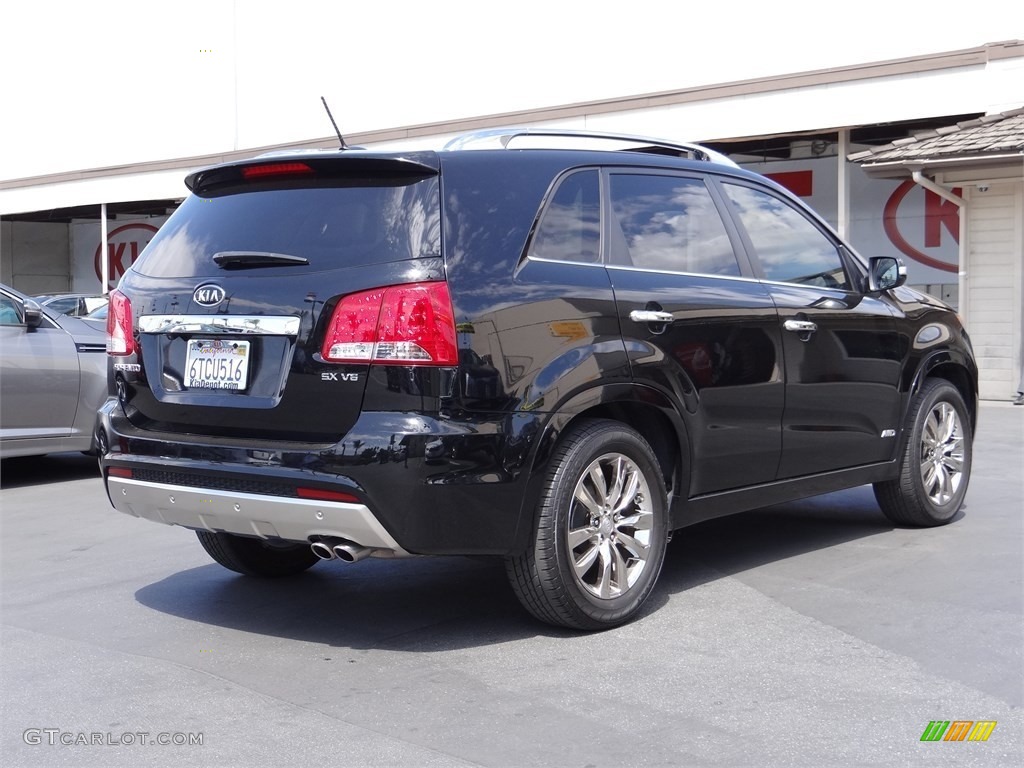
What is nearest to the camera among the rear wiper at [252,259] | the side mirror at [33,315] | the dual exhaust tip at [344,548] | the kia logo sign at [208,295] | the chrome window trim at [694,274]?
the dual exhaust tip at [344,548]

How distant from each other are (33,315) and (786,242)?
5922 mm

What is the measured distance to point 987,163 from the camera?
1402 centimetres

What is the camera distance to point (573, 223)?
4930 millimetres

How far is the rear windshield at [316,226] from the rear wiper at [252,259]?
0.02 m

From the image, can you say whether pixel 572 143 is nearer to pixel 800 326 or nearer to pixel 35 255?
pixel 800 326

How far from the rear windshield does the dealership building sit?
283 inches

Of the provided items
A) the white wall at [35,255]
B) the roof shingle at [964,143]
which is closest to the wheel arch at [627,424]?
the roof shingle at [964,143]

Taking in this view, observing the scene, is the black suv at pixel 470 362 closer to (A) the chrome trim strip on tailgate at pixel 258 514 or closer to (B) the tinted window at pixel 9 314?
(A) the chrome trim strip on tailgate at pixel 258 514

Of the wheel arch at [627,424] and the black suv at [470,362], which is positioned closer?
the black suv at [470,362]

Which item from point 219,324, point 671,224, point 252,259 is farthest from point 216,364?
point 671,224

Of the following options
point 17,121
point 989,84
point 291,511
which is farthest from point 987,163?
point 17,121

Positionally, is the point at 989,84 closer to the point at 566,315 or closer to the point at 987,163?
the point at 987,163

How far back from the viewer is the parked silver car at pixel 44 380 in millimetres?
9273

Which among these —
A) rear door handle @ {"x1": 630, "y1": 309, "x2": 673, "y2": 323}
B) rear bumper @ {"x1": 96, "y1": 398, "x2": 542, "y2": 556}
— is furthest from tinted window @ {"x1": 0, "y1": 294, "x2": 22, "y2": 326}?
rear door handle @ {"x1": 630, "y1": 309, "x2": 673, "y2": 323}
